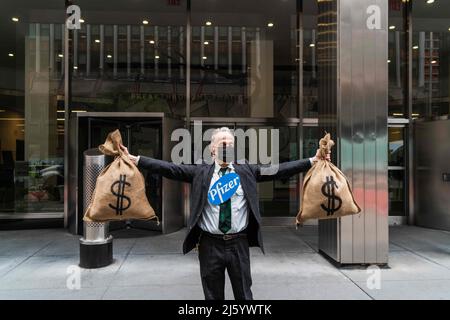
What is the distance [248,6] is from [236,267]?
27.4 feet

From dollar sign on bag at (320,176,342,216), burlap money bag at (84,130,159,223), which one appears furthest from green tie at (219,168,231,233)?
dollar sign on bag at (320,176,342,216)

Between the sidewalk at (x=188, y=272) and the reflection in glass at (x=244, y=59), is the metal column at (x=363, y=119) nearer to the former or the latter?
the sidewalk at (x=188, y=272)

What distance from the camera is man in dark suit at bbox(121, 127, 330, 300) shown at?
3.04 m

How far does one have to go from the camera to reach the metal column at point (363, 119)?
567 centimetres

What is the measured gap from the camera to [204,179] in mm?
3121

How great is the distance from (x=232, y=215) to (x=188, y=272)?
2730 mm

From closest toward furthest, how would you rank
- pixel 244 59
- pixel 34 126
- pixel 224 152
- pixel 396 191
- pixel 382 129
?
pixel 224 152, pixel 382 129, pixel 34 126, pixel 396 191, pixel 244 59

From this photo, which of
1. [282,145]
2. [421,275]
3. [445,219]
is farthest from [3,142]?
[445,219]

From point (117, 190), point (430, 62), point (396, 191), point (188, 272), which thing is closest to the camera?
point (117, 190)

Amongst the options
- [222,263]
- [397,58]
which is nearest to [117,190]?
[222,263]

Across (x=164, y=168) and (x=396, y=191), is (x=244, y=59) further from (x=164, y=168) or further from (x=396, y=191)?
(x=164, y=168)

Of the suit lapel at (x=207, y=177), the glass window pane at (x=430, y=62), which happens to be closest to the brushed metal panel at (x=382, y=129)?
the suit lapel at (x=207, y=177)

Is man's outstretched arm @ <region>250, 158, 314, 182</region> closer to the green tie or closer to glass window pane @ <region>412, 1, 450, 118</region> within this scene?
the green tie

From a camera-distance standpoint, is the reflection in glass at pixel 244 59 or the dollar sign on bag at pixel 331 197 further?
the reflection in glass at pixel 244 59
